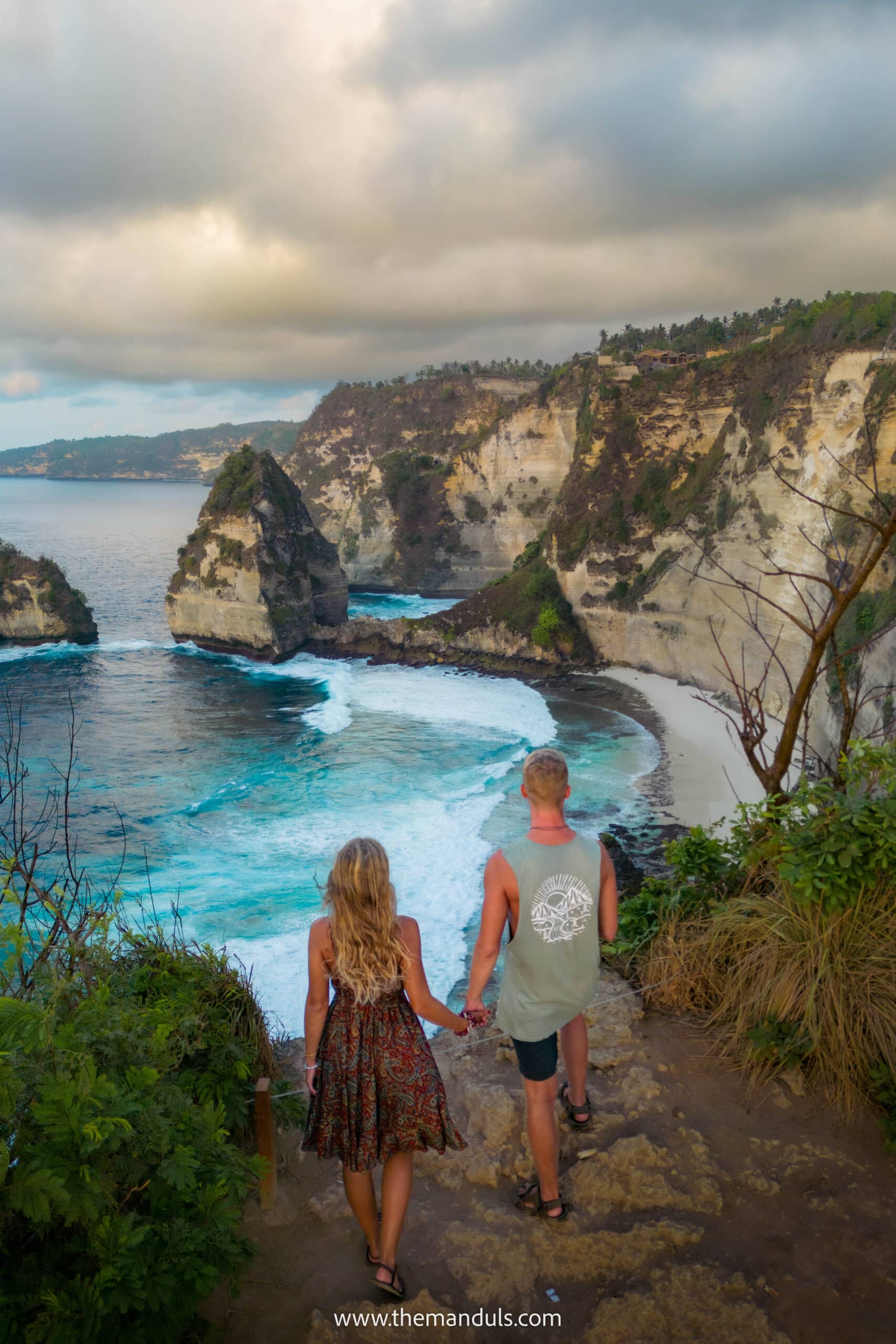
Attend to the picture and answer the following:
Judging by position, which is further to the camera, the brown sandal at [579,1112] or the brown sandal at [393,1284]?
the brown sandal at [579,1112]

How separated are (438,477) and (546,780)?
187 ft

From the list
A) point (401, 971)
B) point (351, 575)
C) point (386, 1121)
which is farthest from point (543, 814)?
point (351, 575)

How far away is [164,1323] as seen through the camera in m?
2.57

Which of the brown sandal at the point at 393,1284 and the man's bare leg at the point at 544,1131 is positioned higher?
the man's bare leg at the point at 544,1131

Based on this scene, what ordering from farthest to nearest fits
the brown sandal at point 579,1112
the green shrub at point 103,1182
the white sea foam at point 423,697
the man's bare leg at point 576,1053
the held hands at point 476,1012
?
1. the white sea foam at point 423,697
2. the brown sandal at point 579,1112
3. the man's bare leg at point 576,1053
4. the held hands at point 476,1012
5. the green shrub at point 103,1182

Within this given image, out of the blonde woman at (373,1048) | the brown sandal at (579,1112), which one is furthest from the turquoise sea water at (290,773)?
the blonde woman at (373,1048)

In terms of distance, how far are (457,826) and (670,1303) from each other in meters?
14.8

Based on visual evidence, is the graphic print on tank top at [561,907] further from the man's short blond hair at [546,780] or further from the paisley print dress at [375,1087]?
the paisley print dress at [375,1087]

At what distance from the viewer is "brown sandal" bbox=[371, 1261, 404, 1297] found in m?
3.23

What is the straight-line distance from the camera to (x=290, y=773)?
2291 cm

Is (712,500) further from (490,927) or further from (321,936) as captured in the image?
(321,936)

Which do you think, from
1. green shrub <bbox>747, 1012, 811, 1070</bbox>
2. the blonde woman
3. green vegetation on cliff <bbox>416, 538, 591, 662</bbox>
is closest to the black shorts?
the blonde woman

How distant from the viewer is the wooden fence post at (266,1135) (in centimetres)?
371

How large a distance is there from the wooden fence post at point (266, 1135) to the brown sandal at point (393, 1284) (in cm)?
74
